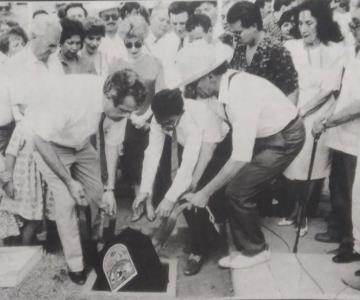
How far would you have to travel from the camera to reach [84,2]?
2.23 m

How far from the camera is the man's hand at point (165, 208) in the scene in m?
2.24

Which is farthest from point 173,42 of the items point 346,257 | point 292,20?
point 346,257

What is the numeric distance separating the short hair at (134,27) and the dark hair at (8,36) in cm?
45

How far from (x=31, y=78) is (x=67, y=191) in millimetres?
533

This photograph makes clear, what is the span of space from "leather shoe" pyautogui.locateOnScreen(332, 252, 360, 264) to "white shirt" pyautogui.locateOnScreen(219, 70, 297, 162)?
1.93ft

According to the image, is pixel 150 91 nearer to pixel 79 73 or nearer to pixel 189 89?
pixel 189 89

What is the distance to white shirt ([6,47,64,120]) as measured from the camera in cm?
224

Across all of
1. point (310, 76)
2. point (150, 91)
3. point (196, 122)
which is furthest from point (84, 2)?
point (310, 76)

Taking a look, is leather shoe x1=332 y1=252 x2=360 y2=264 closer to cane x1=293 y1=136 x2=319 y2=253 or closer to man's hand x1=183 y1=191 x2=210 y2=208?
cane x1=293 y1=136 x2=319 y2=253

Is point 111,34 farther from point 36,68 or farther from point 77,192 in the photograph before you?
point 77,192

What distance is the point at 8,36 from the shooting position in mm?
2297

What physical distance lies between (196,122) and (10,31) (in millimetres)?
941

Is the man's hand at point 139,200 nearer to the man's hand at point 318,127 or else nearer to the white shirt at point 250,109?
the white shirt at point 250,109

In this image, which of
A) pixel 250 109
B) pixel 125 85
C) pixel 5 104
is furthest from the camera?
pixel 5 104
